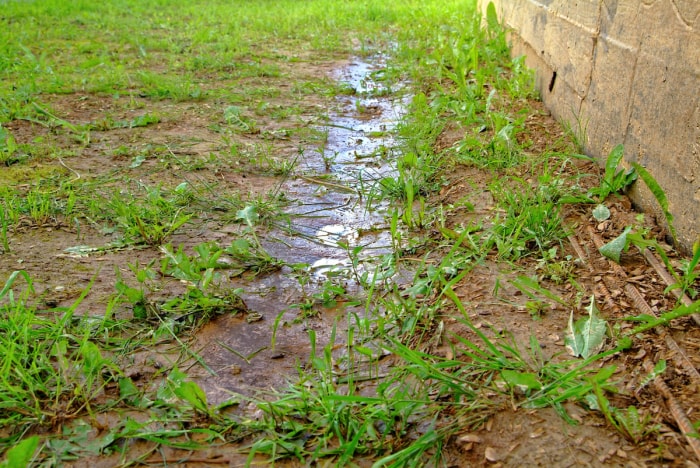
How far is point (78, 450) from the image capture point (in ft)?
4.73

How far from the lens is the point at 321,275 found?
2.24 meters

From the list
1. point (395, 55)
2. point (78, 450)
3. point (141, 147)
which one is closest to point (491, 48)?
point (395, 55)

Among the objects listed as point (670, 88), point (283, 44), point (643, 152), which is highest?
point (670, 88)

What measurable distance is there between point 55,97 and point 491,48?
11.2 feet

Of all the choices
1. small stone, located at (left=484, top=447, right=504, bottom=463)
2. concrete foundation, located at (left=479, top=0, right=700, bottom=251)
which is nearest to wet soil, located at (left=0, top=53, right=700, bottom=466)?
small stone, located at (left=484, top=447, right=504, bottom=463)

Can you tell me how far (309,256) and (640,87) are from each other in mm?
1449

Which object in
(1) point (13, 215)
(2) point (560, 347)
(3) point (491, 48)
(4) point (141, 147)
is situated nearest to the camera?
(2) point (560, 347)

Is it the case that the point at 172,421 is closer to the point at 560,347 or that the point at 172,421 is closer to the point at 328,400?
the point at 328,400

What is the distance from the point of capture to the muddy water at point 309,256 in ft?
5.78

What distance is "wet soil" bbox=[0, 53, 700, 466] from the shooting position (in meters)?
1.37

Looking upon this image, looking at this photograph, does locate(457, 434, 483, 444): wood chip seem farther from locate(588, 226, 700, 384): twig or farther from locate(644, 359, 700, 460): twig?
locate(588, 226, 700, 384): twig

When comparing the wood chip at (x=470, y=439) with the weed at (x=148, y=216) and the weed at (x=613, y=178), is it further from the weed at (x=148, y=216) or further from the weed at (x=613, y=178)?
the weed at (x=148, y=216)

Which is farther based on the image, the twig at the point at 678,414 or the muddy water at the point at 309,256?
the muddy water at the point at 309,256

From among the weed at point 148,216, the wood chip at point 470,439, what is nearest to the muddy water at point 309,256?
the weed at point 148,216
